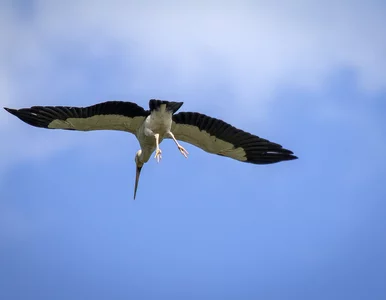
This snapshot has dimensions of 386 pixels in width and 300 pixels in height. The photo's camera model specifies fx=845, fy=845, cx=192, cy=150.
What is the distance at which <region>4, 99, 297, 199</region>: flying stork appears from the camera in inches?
722

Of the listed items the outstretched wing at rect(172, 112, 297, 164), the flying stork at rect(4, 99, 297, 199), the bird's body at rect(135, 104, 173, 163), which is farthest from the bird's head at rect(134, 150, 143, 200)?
the outstretched wing at rect(172, 112, 297, 164)

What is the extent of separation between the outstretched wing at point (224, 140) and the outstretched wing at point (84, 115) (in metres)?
0.96

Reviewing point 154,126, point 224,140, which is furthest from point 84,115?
point 224,140

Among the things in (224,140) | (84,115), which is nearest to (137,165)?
(224,140)

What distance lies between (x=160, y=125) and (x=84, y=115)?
66.0 inches

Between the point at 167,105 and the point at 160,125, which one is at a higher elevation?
the point at 167,105

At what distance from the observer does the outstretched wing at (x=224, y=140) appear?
1889 cm

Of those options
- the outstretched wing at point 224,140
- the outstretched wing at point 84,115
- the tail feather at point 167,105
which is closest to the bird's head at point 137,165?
the outstretched wing at point 224,140

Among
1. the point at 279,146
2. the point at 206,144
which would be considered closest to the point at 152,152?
the point at 206,144

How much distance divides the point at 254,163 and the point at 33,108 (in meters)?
5.23

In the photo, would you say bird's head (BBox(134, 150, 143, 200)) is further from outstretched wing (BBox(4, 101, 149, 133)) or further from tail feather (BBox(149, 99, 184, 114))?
tail feather (BBox(149, 99, 184, 114))

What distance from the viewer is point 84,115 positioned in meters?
18.4

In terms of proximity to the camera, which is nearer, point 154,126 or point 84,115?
point 84,115

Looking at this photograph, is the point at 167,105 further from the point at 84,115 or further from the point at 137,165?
the point at 137,165
